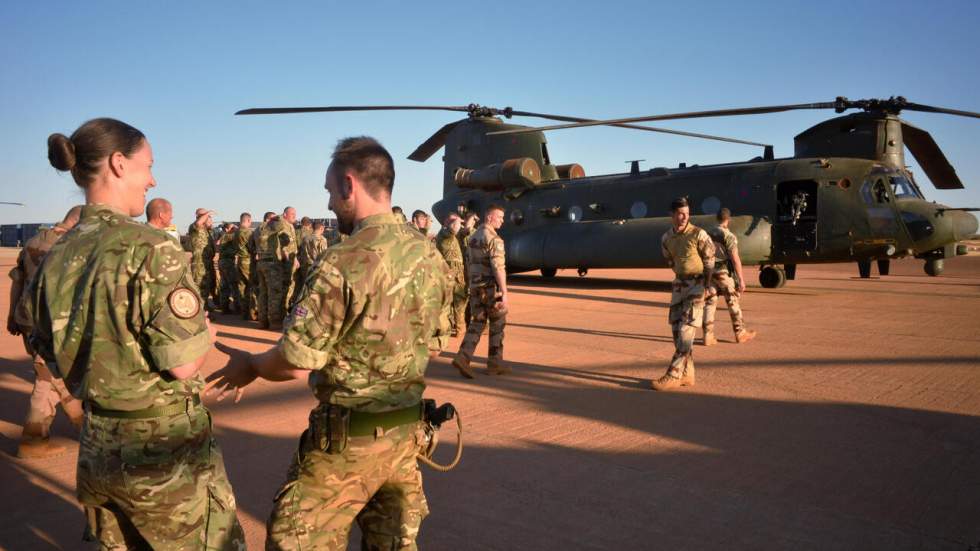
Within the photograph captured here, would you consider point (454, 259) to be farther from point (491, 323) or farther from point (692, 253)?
point (692, 253)

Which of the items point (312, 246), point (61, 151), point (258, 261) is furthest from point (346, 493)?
point (258, 261)

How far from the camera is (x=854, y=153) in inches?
539

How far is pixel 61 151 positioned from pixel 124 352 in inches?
24.2

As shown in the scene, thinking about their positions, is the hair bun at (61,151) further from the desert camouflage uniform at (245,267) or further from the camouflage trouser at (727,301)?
the desert camouflage uniform at (245,267)

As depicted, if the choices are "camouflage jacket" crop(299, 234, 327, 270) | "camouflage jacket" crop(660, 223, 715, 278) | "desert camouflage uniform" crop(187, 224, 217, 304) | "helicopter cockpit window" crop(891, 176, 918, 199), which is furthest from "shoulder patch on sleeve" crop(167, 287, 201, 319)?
"helicopter cockpit window" crop(891, 176, 918, 199)

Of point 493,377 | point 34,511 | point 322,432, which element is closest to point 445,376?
point 493,377

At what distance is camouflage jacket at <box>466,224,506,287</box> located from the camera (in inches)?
272

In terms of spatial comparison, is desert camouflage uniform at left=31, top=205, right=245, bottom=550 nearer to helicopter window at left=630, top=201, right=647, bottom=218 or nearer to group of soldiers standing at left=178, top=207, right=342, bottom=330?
group of soldiers standing at left=178, top=207, right=342, bottom=330

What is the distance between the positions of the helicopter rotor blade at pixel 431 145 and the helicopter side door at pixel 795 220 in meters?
8.80

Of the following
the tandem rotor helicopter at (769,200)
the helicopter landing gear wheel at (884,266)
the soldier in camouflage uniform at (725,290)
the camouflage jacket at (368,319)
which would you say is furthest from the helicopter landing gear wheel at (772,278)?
the camouflage jacket at (368,319)

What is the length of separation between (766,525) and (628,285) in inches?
557

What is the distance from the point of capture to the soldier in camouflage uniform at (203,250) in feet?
39.8

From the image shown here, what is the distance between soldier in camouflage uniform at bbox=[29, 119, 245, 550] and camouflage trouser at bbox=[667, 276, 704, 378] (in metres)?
4.90

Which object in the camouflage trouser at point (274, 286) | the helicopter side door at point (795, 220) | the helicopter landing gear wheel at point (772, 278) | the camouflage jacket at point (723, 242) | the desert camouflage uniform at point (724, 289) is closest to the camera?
the desert camouflage uniform at point (724, 289)
